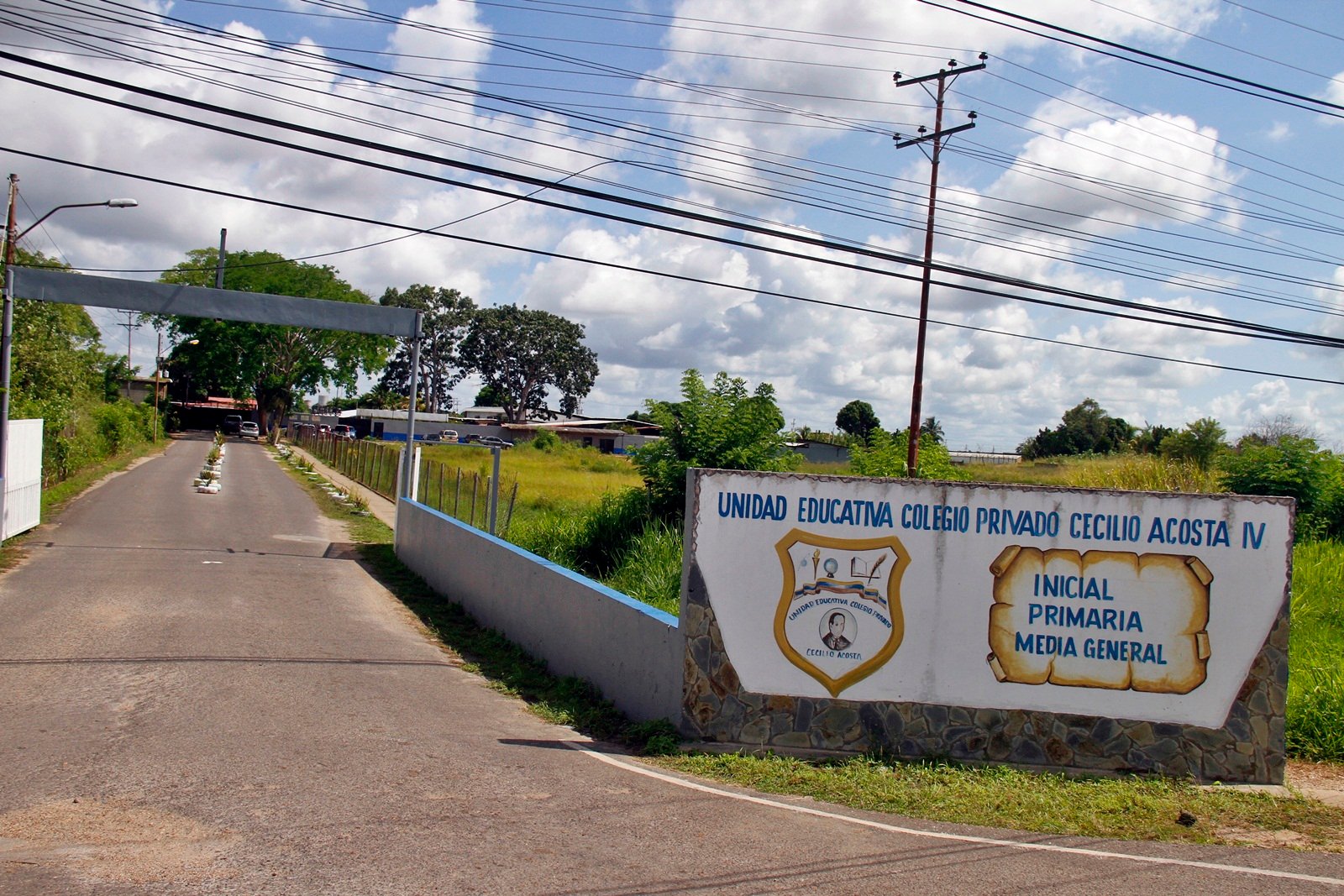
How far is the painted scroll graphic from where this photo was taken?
25.8ft

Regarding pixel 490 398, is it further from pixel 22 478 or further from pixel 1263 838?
pixel 1263 838

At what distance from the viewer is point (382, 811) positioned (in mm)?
6086

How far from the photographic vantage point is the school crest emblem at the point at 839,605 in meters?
7.96

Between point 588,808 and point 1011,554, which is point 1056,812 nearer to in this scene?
point 1011,554

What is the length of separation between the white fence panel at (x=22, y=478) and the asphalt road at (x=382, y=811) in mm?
9270

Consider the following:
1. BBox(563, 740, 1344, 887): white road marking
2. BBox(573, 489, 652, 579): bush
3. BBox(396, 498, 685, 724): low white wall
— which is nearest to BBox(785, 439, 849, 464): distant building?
BBox(573, 489, 652, 579): bush

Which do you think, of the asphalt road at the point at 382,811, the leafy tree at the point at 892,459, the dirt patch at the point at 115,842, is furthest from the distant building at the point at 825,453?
the dirt patch at the point at 115,842

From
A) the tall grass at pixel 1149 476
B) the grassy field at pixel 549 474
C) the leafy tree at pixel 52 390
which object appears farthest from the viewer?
the leafy tree at pixel 52 390

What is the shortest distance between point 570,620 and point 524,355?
92.8 meters

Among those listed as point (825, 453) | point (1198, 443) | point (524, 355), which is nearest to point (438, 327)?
point (524, 355)

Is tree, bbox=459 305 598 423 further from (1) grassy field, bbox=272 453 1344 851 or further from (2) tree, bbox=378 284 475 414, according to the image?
(1) grassy field, bbox=272 453 1344 851

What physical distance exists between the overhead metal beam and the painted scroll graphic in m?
15.0

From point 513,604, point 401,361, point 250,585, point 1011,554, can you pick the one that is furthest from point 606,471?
point 401,361

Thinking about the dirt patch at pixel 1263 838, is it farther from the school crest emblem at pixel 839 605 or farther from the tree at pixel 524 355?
the tree at pixel 524 355
